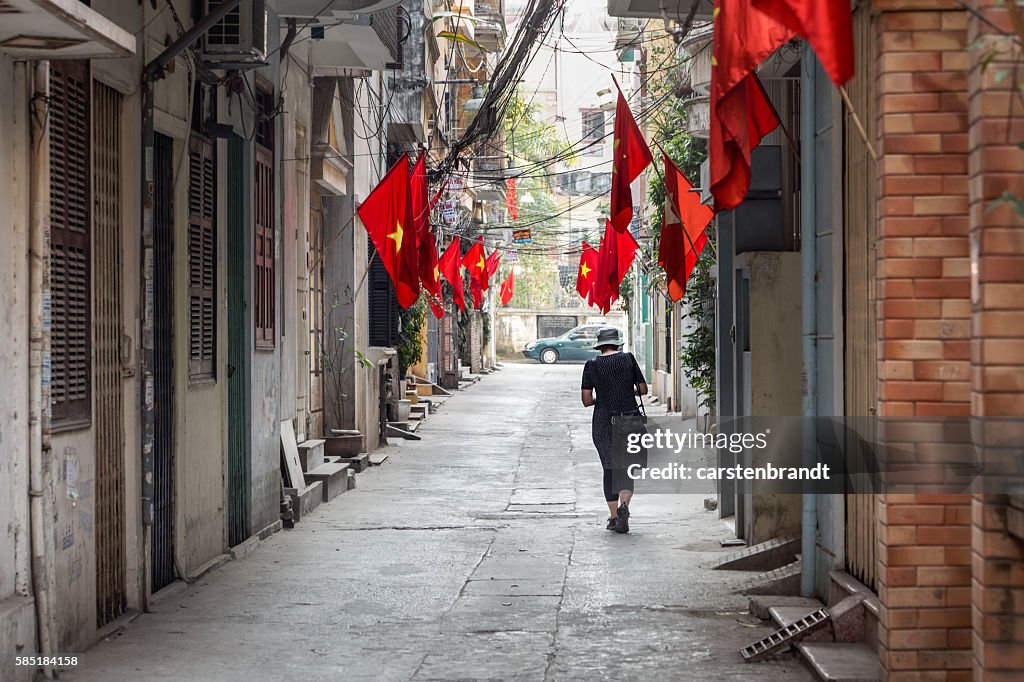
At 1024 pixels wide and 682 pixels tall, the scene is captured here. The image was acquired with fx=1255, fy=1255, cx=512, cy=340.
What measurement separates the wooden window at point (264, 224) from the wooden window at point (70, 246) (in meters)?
3.94

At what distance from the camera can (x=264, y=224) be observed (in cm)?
1159

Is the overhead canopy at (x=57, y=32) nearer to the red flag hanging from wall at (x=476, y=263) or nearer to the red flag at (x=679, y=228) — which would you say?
the red flag at (x=679, y=228)

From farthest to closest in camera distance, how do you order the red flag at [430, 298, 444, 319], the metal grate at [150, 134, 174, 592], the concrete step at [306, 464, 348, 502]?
the red flag at [430, 298, 444, 319]
the concrete step at [306, 464, 348, 502]
the metal grate at [150, 134, 174, 592]

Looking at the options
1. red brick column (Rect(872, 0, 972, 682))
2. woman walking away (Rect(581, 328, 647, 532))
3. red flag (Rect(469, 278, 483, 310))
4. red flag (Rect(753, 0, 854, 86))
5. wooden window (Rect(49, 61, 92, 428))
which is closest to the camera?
red flag (Rect(753, 0, 854, 86))

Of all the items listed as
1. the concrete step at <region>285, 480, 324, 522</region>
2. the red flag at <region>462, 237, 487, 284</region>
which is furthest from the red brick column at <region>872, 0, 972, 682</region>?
the red flag at <region>462, 237, 487, 284</region>

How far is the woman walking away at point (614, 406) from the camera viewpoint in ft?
38.1

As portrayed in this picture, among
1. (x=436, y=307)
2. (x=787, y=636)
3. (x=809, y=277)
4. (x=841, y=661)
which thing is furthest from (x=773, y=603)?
(x=436, y=307)

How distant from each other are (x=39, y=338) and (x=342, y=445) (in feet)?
34.3

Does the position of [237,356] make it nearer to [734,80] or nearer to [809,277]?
[809,277]

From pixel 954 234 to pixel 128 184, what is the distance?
5033 millimetres

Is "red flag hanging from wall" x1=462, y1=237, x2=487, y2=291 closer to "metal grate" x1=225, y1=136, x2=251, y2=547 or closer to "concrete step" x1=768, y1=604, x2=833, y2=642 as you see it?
"metal grate" x1=225, y1=136, x2=251, y2=547

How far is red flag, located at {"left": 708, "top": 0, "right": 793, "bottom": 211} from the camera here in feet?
19.0

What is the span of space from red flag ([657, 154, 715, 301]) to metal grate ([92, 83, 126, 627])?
230 inches

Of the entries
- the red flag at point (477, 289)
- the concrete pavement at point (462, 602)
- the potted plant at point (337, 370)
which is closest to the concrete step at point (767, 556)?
the concrete pavement at point (462, 602)
